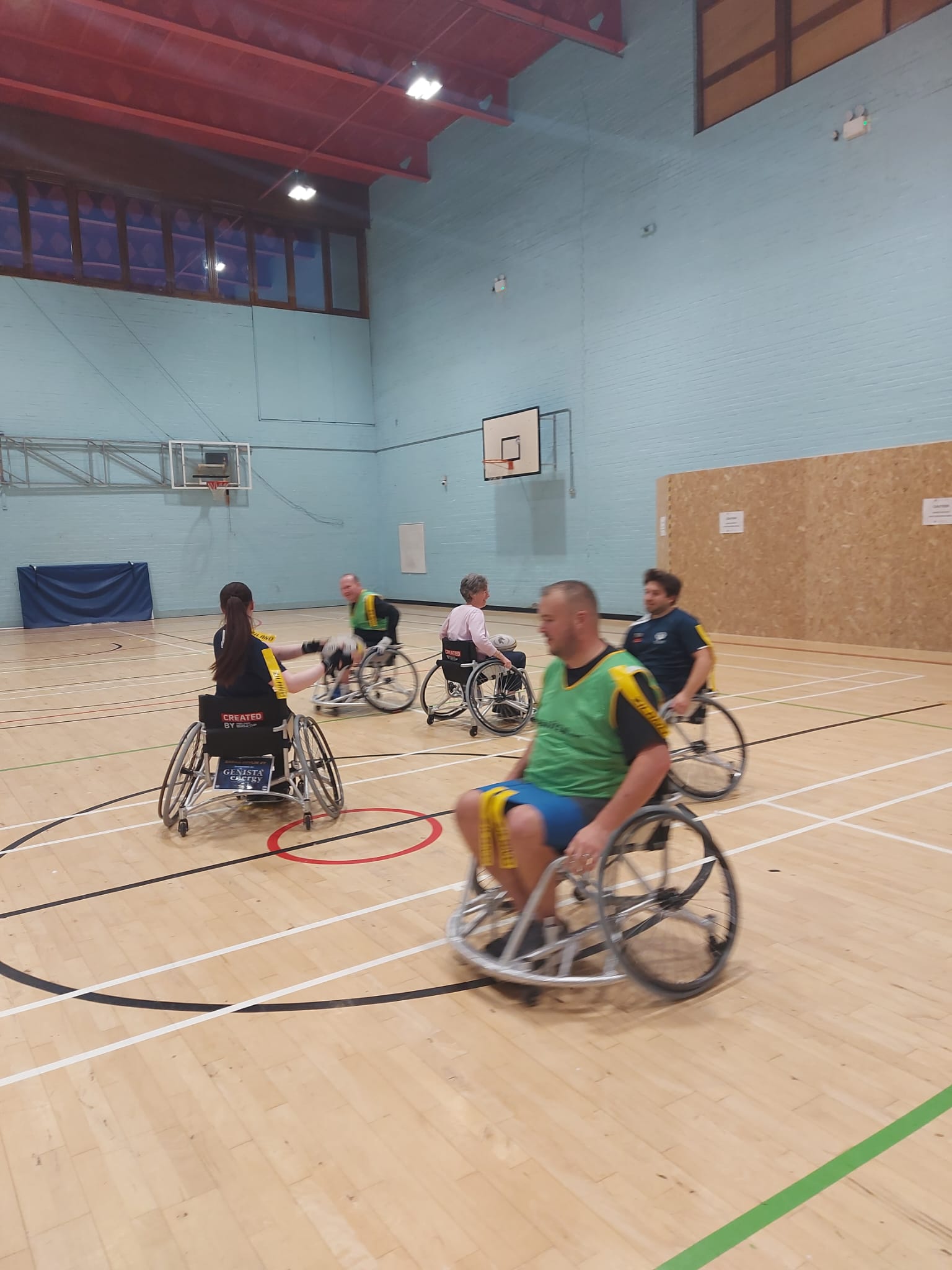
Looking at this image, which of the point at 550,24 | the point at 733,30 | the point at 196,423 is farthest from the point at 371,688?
the point at 196,423

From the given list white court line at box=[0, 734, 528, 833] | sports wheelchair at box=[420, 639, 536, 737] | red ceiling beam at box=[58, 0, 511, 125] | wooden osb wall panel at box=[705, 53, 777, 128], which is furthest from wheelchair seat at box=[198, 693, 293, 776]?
red ceiling beam at box=[58, 0, 511, 125]

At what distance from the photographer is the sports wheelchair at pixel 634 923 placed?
85.6 inches

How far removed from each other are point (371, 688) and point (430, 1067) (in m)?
4.32

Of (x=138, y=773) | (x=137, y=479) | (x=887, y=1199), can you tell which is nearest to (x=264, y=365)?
(x=137, y=479)

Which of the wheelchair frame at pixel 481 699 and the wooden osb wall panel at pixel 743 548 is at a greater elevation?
the wooden osb wall panel at pixel 743 548

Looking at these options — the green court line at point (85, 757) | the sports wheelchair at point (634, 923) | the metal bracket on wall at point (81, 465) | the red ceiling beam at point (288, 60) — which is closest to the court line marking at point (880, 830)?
the sports wheelchair at point (634, 923)

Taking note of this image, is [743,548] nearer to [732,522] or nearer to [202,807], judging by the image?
[732,522]

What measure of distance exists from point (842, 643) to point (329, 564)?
11.0 metres

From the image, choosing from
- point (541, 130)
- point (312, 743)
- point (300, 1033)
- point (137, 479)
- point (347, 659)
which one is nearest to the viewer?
point (300, 1033)

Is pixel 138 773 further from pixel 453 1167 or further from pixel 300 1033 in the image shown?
pixel 453 1167

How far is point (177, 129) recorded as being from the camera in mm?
14273

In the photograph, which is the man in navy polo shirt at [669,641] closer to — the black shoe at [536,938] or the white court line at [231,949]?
the white court line at [231,949]

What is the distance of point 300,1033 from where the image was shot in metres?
2.14

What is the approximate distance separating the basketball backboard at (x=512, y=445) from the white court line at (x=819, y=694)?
715 centimetres
